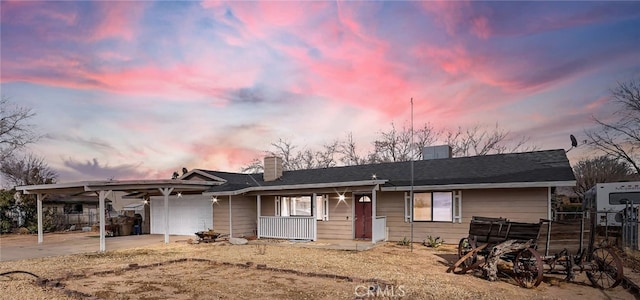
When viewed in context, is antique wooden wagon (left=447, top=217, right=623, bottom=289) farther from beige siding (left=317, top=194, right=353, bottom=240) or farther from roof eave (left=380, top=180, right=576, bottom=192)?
beige siding (left=317, top=194, right=353, bottom=240)

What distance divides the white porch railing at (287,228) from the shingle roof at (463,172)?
1.72 meters

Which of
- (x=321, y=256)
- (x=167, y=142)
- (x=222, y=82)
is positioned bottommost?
(x=321, y=256)

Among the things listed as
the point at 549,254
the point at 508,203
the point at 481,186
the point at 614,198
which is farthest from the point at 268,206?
the point at 614,198

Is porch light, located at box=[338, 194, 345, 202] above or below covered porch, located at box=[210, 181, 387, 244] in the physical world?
above

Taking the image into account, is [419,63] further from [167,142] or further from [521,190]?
[167,142]

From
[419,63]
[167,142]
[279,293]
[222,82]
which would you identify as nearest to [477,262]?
[279,293]

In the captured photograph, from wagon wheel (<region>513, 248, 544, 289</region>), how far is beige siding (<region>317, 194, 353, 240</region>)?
828 centimetres

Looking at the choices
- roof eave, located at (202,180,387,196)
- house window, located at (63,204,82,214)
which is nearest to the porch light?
roof eave, located at (202,180,387,196)

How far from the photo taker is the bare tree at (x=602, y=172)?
3525 cm

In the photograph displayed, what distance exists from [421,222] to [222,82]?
10050 millimetres

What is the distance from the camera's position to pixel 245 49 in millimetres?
15328

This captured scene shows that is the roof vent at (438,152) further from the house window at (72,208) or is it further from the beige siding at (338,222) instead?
the house window at (72,208)

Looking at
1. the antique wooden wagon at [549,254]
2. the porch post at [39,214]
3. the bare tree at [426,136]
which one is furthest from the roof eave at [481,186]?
the bare tree at [426,136]

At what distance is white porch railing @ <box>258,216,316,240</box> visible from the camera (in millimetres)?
16562
